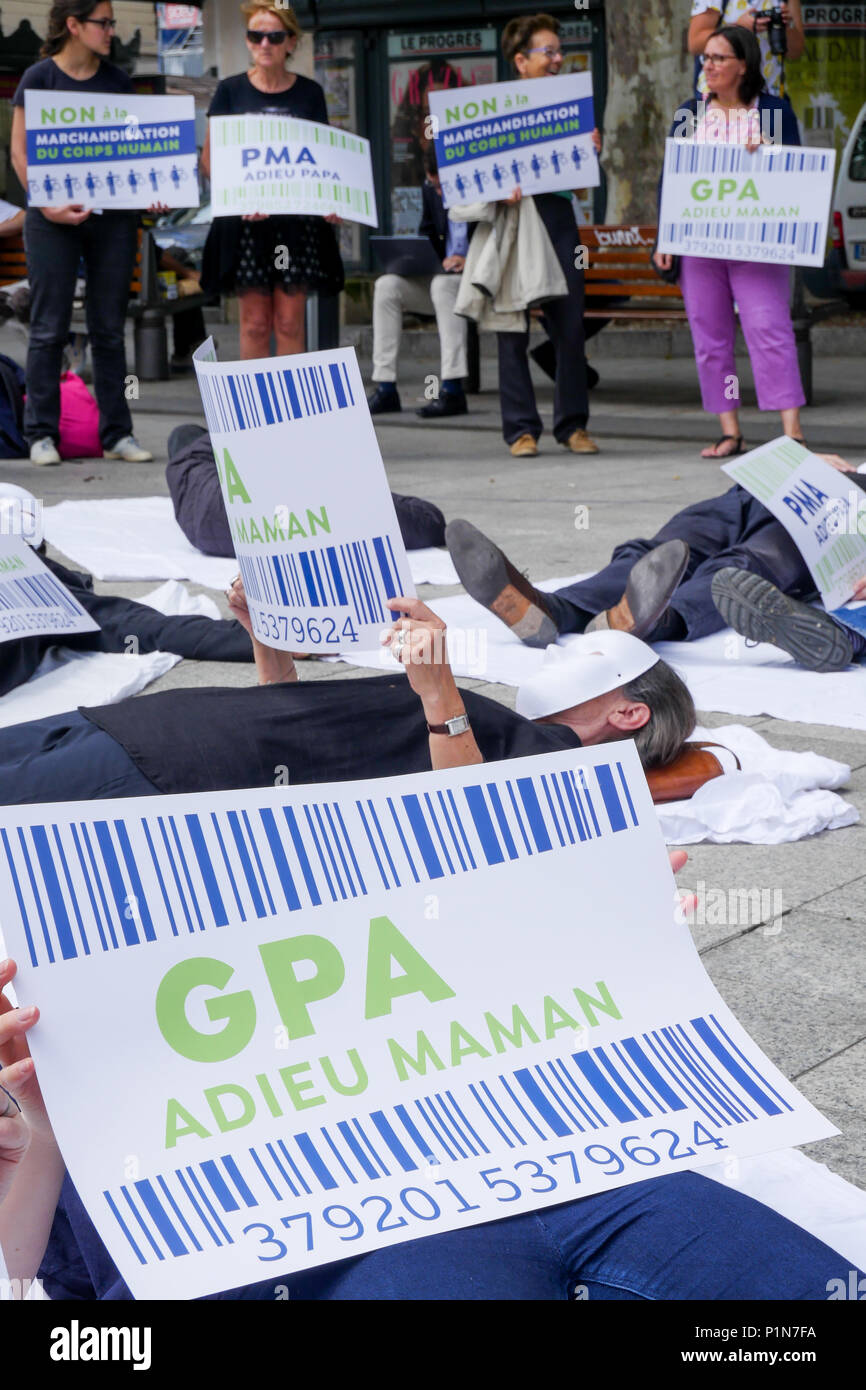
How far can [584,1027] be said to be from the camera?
6.66 ft

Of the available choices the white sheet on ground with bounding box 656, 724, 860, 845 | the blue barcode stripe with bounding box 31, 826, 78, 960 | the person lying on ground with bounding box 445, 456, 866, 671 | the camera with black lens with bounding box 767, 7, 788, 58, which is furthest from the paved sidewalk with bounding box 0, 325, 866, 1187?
the camera with black lens with bounding box 767, 7, 788, 58

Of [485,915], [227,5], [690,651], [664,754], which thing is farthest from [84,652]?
[227,5]

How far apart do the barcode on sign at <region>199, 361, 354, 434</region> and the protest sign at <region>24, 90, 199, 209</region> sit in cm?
536

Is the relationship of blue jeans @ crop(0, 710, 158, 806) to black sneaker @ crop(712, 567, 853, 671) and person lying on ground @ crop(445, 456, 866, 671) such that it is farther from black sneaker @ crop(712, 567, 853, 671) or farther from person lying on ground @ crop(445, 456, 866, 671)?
black sneaker @ crop(712, 567, 853, 671)

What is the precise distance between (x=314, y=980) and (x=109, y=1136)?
0.92 feet

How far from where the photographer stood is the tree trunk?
1450cm

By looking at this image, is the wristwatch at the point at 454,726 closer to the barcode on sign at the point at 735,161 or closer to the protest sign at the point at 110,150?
the barcode on sign at the point at 735,161

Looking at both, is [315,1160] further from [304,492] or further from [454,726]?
[304,492]

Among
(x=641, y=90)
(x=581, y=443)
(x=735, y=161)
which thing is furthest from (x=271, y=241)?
(x=641, y=90)

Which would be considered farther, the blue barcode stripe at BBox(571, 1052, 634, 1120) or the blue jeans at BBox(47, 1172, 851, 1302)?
the blue barcode stripe at BBox(571, 1052, 634, 1120)

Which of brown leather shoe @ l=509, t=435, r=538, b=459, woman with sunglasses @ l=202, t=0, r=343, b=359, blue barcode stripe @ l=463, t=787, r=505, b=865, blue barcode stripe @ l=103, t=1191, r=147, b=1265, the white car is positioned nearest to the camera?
blue barcode stripe @ l=103, t=1191, r=147, b=1265

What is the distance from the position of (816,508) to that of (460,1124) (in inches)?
146

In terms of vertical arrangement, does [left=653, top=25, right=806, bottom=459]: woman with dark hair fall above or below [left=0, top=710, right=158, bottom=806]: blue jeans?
above

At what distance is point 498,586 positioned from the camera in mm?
5090
